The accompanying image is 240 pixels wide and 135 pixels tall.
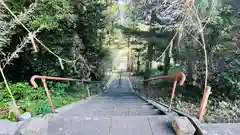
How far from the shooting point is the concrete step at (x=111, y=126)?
106 inches

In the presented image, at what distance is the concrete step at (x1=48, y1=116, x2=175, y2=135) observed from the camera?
2684 millimetres

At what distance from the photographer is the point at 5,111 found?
14.0 feet

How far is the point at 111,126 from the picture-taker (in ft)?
9.24

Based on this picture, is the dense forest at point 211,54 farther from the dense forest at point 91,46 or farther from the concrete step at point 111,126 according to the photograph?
the concrete step at point 111,126

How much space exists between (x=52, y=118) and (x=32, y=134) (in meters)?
0.59

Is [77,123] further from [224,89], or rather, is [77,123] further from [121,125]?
[224,89]

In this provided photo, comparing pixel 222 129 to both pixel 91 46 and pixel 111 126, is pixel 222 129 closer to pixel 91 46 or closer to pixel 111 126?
pixel 111 126

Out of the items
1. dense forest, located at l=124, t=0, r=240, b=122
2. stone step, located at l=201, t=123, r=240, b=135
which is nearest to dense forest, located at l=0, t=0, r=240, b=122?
dense forest, located at l=124, t=0, r=240, b=122

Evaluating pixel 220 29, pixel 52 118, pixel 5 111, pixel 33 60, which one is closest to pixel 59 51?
pixel 33 60

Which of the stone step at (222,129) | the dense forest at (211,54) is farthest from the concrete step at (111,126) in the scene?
the dense forest at (211,54)

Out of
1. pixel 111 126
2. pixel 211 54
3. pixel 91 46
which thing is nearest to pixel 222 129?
pixel 111 126

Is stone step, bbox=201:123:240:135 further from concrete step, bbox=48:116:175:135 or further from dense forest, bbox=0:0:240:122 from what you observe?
dense forest, bbox=0:0:240:122

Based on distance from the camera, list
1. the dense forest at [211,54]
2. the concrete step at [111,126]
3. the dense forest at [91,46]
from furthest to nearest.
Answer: the dense forest at [211,54] < the dense forest at [91,46] < the concrete step at [111,126]

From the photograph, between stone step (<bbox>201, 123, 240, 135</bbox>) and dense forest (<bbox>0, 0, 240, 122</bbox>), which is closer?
stone step (<bbox>201, 123, 240, 135</bbox>)
